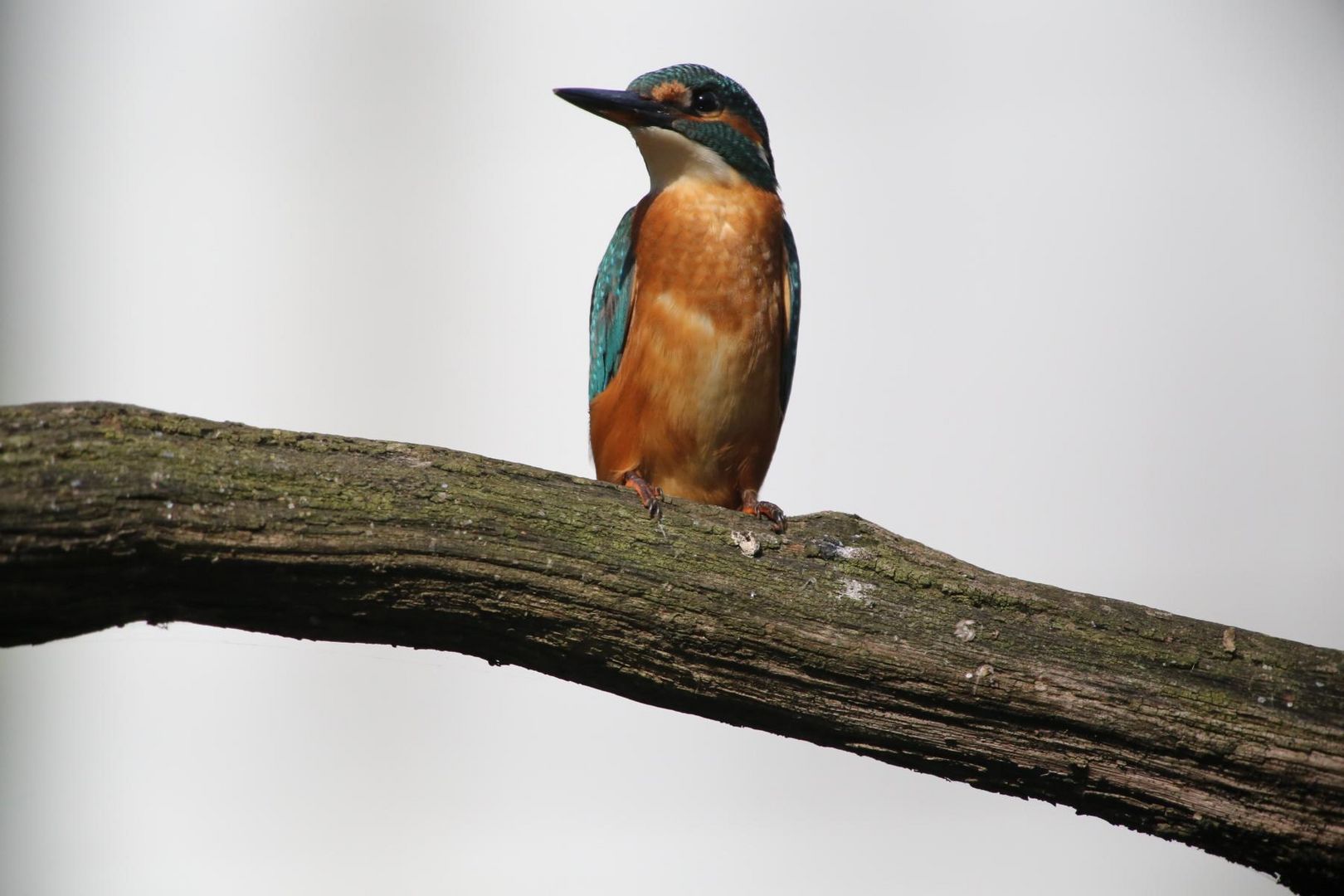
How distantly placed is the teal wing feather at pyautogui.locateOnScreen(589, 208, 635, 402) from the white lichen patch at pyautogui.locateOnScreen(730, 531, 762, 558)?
1.38 m

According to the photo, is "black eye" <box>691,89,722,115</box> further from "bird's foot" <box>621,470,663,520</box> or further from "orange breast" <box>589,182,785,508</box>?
"bird's foot" <box>621,470,663,520</box>

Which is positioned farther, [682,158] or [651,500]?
[682,158]

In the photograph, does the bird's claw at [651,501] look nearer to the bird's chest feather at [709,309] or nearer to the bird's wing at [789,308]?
the bird's chest feather at [709,309]

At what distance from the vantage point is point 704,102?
147 inches

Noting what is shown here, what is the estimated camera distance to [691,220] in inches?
140

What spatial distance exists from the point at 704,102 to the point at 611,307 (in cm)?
75

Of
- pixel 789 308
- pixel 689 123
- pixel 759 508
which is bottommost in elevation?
pixel 759 508

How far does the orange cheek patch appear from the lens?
145 inches

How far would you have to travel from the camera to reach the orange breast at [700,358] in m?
3.43

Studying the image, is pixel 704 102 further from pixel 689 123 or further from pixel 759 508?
pixel 759 508

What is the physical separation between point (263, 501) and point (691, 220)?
193 cm

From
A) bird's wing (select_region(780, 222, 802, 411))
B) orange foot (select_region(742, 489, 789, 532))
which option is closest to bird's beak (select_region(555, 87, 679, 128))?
bird's wing (select_region(780, 222, 802, 411))

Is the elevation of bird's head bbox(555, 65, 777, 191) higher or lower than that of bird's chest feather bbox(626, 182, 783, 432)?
higher

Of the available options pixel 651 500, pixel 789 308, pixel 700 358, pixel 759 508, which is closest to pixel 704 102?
pixel 789 308
